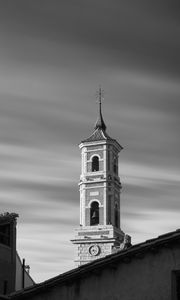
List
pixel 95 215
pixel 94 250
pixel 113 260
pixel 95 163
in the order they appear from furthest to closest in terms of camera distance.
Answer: pixel 95 163
pixel 95 215
pixel 94 250
pixel 113 260

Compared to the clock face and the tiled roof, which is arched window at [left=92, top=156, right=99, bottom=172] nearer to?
the clock face

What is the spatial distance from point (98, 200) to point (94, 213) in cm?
160

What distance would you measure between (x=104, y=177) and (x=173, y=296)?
62477mm

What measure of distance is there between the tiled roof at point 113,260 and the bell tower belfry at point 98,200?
185 ft

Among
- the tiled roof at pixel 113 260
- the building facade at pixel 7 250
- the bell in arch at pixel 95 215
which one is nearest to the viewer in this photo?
the tiled roof at pixel 113 260

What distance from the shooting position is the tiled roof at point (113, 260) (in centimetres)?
1538

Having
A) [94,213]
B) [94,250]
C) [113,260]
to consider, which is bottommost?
[113,260]

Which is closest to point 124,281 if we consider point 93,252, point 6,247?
point 6,247

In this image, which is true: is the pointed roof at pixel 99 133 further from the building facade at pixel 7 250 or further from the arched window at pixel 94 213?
the building facade at pixel 7 250

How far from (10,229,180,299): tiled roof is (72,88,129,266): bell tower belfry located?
2223 inches

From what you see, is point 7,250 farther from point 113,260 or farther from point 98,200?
point 98,200

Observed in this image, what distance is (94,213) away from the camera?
7638cm

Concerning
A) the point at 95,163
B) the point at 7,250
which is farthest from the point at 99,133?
the point at 7,250

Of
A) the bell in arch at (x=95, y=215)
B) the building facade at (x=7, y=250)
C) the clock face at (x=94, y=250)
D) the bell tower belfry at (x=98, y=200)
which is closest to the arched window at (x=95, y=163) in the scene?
the bell tower belfry at (x=98, y=200)
